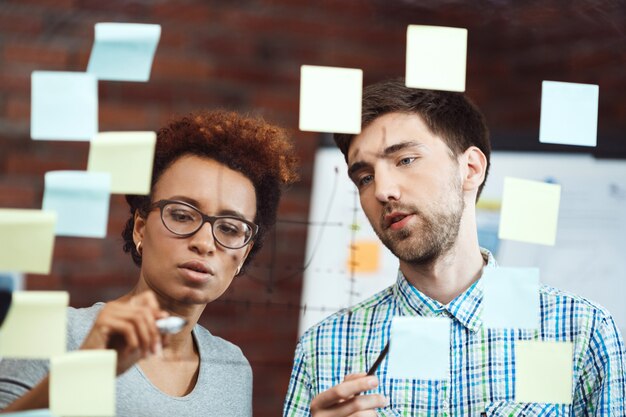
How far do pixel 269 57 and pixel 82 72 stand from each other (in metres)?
0.20

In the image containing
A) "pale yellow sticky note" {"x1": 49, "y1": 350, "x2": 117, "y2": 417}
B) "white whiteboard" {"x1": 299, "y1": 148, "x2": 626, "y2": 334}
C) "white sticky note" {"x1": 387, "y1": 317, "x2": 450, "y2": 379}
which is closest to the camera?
"pale yellow sticky note" {"x1": 49, "y1": 350, "x2": 117, "y2": 417}

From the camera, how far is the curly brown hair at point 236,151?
86 cm

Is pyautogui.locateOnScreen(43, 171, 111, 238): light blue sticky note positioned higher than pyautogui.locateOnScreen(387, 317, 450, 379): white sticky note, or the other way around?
pyautogui.locateOnScreen(43, 171, 111, 238): light blue sticky note

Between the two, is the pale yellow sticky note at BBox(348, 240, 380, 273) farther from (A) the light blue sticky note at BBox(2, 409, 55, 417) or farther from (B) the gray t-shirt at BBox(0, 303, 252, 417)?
(A) the light blue sticky note at BBox(2, 409, 55, 417)

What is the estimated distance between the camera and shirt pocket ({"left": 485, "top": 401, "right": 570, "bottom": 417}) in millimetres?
890

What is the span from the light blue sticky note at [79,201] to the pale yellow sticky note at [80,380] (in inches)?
4.6

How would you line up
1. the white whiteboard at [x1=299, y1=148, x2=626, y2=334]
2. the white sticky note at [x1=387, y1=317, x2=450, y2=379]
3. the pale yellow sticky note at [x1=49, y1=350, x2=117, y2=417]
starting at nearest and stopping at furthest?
the pale yellow sticky note at [x1=49, y1=350, x2=117, y2=417], the white sticky note at [x1=387, y1=317, x2=450, y2=379], the white whiteboard at [x1=299, y1=148, x2=626, y2=334]

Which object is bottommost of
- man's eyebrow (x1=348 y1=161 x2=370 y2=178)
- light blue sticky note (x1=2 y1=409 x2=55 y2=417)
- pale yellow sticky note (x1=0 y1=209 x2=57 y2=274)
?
light blue sticky note (x1=2 y1=409 x2=55 y2=417)

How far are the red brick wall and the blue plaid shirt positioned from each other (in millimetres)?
37

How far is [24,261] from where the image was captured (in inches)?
29.9

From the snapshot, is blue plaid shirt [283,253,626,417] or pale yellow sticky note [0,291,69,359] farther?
blue plaid shirt [283,253,626,417]

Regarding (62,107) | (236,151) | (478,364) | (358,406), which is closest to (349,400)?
(358,406)

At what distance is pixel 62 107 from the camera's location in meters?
0.79

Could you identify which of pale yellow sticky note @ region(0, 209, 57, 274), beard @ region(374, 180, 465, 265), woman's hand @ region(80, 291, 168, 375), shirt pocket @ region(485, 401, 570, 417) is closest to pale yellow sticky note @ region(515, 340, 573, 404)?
shirt pocket @ region(485, 401, 570, 417)
